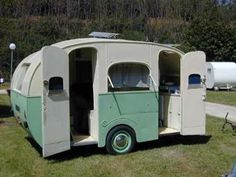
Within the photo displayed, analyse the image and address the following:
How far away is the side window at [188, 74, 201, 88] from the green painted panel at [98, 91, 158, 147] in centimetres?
102

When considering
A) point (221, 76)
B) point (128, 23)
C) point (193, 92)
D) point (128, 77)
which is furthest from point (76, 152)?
point (128, 23)

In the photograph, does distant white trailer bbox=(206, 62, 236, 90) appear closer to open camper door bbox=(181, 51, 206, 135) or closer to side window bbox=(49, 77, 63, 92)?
open camper door bbox=(181, 51, 206, 135)

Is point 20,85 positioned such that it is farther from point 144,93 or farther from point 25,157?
point 144,93

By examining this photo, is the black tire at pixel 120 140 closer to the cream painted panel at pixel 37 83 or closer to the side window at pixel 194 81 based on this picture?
the cream painted panel at pixel 37 83

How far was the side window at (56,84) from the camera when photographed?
8.29 m

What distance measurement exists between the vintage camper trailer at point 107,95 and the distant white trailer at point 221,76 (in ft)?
63.9

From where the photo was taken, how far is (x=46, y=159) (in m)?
8.88

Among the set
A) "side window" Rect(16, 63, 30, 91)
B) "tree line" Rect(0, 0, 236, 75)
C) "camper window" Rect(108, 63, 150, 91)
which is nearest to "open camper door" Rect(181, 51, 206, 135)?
"camper window" Rect(108, 63, 150, 91)

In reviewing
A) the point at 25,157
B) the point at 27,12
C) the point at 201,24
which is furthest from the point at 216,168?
the point at 27,12

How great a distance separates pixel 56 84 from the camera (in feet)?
27.5

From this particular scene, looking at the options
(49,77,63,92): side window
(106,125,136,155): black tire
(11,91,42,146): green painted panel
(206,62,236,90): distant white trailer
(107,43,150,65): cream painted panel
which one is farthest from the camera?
(206,62,236,90): distant white trailer

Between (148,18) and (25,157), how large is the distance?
42.3m

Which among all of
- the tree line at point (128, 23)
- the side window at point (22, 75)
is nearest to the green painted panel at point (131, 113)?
the side window at point (22, 75)

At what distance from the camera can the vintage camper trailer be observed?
27.5 ft
